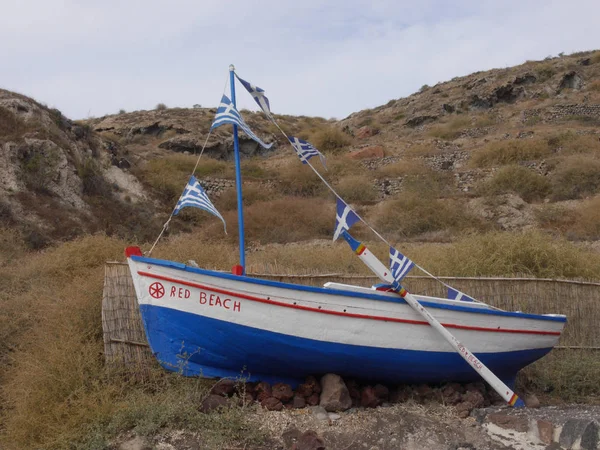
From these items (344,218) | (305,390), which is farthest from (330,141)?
(305,390)

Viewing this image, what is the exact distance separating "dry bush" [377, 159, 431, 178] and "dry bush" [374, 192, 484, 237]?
20.1 feet

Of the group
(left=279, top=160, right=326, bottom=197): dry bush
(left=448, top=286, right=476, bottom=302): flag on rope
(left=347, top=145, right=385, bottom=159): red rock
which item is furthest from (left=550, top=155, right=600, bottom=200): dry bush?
(left=448, top=286, right=476, bottom=302): flag on rope

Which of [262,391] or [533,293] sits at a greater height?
[533,293]

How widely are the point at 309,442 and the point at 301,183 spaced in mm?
18046

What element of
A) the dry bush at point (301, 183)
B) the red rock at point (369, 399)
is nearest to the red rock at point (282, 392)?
the red rock at point (369, 399)

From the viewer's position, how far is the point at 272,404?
5.14m

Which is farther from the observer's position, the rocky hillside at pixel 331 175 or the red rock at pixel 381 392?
the rocky hillside at pixel 331 175

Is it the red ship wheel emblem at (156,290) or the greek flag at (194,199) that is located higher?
the greek flag at (194,199)

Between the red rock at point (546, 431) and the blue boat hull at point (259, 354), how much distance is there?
1.06 metres

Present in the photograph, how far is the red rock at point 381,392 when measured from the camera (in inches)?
220

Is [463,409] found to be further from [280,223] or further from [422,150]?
[422,150]

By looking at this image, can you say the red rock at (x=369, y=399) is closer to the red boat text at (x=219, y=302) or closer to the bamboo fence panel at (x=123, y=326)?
the red boat text at (x=219, y=302)

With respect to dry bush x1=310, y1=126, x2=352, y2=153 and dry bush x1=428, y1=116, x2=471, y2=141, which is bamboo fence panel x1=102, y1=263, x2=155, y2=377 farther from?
dry bush x1=428, y1=116, x2=471, y2=141

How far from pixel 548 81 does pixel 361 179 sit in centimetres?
2808
